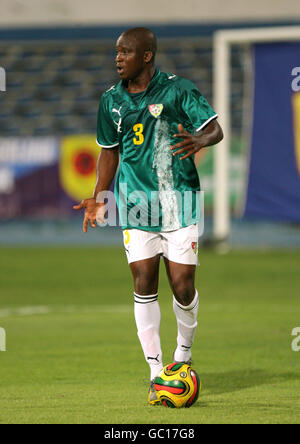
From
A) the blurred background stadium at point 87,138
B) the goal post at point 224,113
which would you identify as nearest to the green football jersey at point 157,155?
the goal post at point 224,113

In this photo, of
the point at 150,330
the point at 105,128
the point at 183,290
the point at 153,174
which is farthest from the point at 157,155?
the point at 150,330

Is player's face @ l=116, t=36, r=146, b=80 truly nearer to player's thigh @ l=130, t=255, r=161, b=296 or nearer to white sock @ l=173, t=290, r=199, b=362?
player's thigh @ l=130, t=255, r=161, b=296

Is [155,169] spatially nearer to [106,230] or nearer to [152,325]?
[152,325]

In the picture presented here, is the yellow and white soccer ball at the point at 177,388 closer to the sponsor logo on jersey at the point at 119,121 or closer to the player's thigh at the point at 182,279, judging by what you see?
the player's thigh at the point at 182,279

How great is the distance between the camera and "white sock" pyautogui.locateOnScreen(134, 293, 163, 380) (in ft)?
18.5

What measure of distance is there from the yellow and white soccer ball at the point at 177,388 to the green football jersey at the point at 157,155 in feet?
2.93

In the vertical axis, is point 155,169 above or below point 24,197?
above

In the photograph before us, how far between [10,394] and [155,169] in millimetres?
1667

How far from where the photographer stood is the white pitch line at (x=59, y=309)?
1127 centimetres

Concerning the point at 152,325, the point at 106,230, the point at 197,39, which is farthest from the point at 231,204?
the point at 152,325

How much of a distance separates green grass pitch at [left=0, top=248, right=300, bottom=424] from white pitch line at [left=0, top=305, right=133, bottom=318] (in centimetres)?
1

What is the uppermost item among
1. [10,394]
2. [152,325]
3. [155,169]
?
[155,169]

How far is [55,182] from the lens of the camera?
65.7ft

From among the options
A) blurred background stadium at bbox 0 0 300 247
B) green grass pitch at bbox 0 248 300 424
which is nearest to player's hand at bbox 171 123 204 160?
green grass pitch at bbox 0 248 300 424
